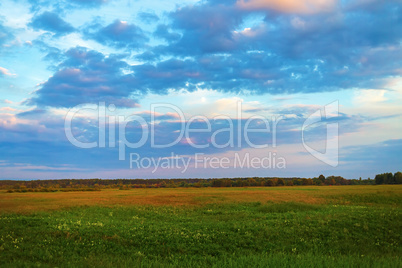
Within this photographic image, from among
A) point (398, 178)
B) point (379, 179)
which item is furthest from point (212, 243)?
point (379, 179)

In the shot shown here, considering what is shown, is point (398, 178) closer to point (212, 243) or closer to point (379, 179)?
point (379, 179)

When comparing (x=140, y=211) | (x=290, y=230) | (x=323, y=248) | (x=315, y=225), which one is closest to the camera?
(x=323, y=248)

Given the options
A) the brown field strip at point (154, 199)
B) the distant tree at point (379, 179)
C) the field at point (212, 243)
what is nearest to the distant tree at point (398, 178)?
the distant tree at point (379, 179)

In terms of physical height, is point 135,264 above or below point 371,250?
above

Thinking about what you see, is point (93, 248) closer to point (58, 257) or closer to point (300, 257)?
point (58, 257)

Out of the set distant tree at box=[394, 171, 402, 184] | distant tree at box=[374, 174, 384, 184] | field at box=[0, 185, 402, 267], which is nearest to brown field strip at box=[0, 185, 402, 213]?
field at box=[0, 185, 402, 267]

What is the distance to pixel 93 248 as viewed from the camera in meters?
19.0

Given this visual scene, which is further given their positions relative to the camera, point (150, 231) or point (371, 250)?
point (150, 231)

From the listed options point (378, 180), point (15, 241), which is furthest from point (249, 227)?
point (378, 180)

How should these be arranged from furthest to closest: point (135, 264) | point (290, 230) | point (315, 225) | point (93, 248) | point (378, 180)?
point (378, 180) < point (315, 225) < point (290, 230) < point (93, 248) < point (135, 264)

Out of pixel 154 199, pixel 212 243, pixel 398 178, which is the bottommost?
pixel 398 178

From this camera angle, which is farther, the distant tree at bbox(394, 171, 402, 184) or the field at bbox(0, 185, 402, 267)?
the distant tree at bbox(394, 171, 402, 184)

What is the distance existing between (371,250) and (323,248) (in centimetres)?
342

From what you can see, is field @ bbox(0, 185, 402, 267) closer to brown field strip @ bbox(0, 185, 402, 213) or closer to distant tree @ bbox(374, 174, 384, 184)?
brown field strip @ bbox(0, 185, 402, 213)
